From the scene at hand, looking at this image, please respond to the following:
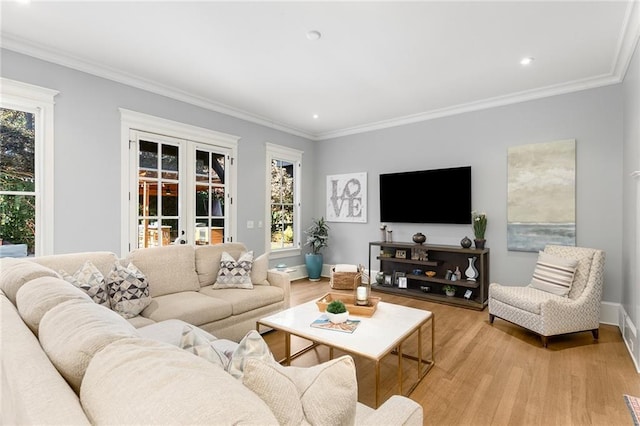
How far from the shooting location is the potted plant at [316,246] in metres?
5.89

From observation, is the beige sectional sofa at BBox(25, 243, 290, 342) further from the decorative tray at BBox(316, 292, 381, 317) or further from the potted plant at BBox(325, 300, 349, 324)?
the potted plant at BBox(325, 300, 349, 324)

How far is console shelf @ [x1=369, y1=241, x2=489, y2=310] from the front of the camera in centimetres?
427

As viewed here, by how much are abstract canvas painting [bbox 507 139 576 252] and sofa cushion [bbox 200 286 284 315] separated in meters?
3.16

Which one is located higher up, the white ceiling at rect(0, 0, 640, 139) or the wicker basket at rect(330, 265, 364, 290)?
the white ceiling at rect(0, 0, 640, 139)

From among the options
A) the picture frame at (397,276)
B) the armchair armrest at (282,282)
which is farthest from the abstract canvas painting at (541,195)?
the armchair armrest at (282,282)

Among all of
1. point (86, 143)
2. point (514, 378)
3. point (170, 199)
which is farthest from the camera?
point (170, 199)

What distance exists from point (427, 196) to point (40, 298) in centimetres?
460

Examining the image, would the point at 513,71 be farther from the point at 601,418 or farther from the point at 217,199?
the point at 217,199

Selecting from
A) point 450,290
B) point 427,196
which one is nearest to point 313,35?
point 427,196

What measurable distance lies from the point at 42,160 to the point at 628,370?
5.50 metres

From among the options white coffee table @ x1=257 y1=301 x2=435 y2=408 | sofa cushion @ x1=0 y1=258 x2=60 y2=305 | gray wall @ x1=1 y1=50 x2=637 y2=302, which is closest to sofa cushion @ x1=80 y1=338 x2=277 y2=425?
sofa cushion @ x1=0 y1=258 x2=60 y2=305

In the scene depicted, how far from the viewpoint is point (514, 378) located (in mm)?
2434

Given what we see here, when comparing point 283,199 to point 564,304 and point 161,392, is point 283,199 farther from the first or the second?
point 161,392

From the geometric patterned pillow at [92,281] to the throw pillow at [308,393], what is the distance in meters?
2.13
